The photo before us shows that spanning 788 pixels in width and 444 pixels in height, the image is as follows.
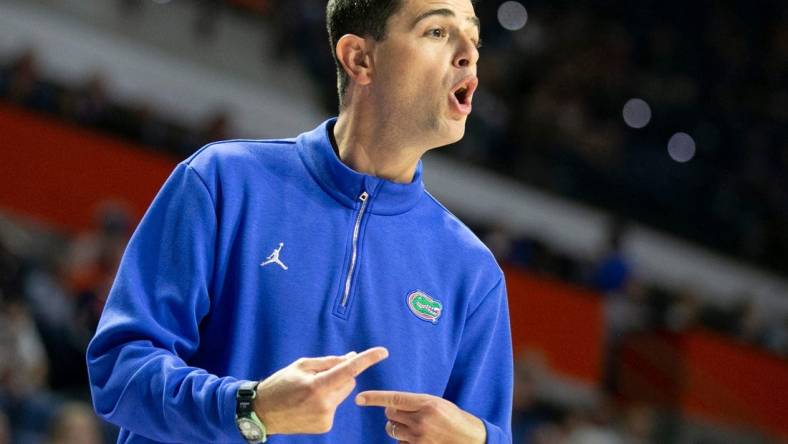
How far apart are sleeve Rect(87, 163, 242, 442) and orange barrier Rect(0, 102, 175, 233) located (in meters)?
7.23

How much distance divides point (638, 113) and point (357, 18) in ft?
37.9

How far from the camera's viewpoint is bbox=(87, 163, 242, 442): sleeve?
176 cm

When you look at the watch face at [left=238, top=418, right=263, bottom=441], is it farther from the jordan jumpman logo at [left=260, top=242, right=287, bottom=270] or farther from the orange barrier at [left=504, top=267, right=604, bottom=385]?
the orange barrier at [left=504, top=267, right=604, bottom=385]

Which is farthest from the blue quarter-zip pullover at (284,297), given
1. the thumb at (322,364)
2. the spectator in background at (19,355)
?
the spectator in background at (19,355)

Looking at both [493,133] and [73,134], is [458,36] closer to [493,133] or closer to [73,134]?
[73,134]

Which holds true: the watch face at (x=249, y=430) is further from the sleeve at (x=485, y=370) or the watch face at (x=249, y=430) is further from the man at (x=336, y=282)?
the sleeve at (x=485, y=370)

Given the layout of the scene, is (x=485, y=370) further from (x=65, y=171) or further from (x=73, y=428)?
(x=65, y=171)

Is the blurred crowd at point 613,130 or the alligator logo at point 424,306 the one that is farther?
the blurred crowd at point 613,130

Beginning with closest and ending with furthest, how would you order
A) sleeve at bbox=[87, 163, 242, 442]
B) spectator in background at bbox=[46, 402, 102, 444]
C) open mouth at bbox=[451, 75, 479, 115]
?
sleeve at bbox=[87, 163, 242, 442], open mouth at bbox=[451, 75, 479, 115], spectator in background at bbox=[46, 402, 102, 444]

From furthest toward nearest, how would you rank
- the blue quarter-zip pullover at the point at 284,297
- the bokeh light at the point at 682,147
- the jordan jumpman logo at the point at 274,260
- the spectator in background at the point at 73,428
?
→ the bokeh light at the point at 682,147 → the spectator in background at the point at 73,428 → the jordan jumpman logo at the point at 274,260 → the blue quarter-zip pullover at the point at 284,297

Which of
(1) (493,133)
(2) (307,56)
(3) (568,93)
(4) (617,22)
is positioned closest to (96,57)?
(2) (307,56)

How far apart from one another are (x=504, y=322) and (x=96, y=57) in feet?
32.7

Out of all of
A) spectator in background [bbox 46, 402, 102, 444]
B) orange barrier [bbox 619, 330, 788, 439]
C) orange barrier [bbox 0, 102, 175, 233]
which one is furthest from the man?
orange barrier [bbox 619, 330, 788, 439]

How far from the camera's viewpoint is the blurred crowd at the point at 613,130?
9.77 meters
